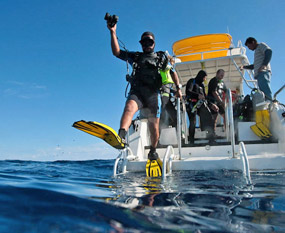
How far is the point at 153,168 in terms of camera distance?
10.4 ft

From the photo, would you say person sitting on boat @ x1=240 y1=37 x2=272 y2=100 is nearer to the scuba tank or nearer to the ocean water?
the scuba tank

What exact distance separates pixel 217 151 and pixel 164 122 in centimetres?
174

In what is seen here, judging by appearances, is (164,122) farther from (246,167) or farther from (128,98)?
(246,167)

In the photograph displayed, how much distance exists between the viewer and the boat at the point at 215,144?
10.6ft

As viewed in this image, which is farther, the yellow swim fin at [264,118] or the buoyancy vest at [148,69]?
the yellow swim fin at [264,118]

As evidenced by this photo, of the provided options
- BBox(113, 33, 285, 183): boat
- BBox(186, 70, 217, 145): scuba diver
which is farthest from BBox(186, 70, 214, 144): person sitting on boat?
BBox(113, 33, 285, 183): boat

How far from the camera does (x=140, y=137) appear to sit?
4.38 m

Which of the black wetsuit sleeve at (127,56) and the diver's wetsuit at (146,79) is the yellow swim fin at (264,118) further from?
the black wetsuit sleeve at (127,56)

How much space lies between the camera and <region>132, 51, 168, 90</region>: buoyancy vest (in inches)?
126

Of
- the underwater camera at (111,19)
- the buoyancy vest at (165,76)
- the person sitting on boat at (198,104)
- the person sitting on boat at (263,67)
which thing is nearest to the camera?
the underwater camera at (111,19)

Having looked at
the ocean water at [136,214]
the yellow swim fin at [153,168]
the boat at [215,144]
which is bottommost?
the ocean water at [136,214]

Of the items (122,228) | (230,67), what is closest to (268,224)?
(122,228)

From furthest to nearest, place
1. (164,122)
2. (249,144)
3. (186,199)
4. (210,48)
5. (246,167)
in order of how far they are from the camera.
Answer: (210,48), (164,122), (249,144), (246,167), (186,199)

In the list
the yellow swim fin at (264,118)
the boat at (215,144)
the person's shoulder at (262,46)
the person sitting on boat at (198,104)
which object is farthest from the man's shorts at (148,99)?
the person's shoulder at (262,46)
